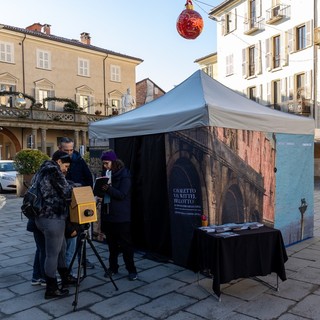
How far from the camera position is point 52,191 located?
12.0ft

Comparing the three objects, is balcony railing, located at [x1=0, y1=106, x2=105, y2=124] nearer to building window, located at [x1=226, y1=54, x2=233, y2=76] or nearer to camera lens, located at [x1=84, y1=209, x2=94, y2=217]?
building window, located at [x1=226, y1=54, x2=233, y2=76]

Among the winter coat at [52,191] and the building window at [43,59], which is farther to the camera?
the building window at [43,59]

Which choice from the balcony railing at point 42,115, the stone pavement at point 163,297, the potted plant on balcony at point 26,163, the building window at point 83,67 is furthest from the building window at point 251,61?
the stone pavement at point 163,297

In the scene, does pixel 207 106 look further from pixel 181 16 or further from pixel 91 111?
pixel 91 111

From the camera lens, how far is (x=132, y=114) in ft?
18.8

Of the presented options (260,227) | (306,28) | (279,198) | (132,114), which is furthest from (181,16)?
(306,28)

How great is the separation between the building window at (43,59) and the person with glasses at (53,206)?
26009 millimetres

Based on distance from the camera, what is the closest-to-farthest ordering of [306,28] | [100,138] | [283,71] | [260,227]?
[260,227]
[100,138]
[306,28]
[283,71]

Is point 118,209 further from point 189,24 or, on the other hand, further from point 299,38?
point 299,38

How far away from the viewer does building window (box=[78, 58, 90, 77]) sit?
30.1 metres

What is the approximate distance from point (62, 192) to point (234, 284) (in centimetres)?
220

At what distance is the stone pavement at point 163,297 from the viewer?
3.48m

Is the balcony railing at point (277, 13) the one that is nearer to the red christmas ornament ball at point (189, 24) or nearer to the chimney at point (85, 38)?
the red christmas ornament ball at point (189, 24)

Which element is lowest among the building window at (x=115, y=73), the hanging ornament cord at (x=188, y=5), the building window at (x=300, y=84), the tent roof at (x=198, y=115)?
the tent roof at (x=198, y=115)
